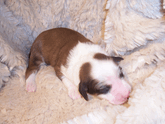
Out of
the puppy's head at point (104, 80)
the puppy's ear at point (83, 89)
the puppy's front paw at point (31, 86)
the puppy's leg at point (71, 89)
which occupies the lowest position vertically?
the puppy's front paw at point (31, 86)

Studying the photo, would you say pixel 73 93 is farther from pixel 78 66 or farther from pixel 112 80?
pixel 112 80

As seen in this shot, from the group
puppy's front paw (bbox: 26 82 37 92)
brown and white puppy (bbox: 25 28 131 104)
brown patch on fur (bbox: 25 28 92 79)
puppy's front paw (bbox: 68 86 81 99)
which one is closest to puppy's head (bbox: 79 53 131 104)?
brown and white puppy (bbox: 25 28 131 104)

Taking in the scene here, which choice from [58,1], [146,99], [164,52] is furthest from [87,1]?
[146,99]

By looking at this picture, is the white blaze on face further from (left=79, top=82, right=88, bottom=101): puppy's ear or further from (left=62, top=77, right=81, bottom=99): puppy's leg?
(left=62, top=77, right=81, bottom=99): puppy's leg

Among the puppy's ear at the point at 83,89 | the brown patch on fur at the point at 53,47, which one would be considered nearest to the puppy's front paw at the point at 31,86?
the brown patch on fur at the point at 53,47

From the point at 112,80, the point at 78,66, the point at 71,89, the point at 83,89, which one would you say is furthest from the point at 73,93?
the point at 112,80

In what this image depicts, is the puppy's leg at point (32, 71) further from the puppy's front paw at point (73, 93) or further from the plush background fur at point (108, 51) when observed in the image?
the puppy's front paw at point (73, 93)

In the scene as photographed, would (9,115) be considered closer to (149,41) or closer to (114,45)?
(114,45)
